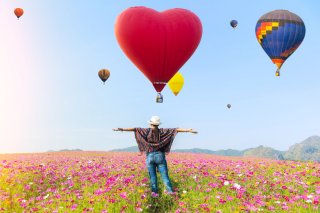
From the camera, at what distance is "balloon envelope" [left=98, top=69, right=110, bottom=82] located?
Result: 39781mm

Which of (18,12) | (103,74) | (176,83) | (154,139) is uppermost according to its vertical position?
(18,12)

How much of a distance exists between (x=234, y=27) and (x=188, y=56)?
3441 centimetres

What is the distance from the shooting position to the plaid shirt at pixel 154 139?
14422 mm

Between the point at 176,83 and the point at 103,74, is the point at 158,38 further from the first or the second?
the point at 103,74

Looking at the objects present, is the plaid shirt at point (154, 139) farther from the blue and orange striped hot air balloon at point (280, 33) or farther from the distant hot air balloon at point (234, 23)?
the distant hot air balloon at point (234, 23)

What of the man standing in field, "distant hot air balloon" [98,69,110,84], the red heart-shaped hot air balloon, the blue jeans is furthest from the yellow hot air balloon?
the blue jeans

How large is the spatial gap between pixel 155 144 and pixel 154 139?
165 mm

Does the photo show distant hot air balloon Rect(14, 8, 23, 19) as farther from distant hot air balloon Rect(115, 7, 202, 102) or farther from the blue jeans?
the blue jeans

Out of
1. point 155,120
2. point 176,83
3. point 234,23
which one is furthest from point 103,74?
point 155,120

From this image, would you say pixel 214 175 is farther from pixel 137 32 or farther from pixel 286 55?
pixel 286 55

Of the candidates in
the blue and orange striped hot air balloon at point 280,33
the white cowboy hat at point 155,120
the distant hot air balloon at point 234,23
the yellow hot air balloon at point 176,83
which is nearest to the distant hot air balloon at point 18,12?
the yellow hot air balloon at point 176,83

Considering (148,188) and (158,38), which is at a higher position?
(158,38)

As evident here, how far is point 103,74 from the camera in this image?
131ft

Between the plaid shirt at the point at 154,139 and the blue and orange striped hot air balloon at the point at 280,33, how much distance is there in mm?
23438
